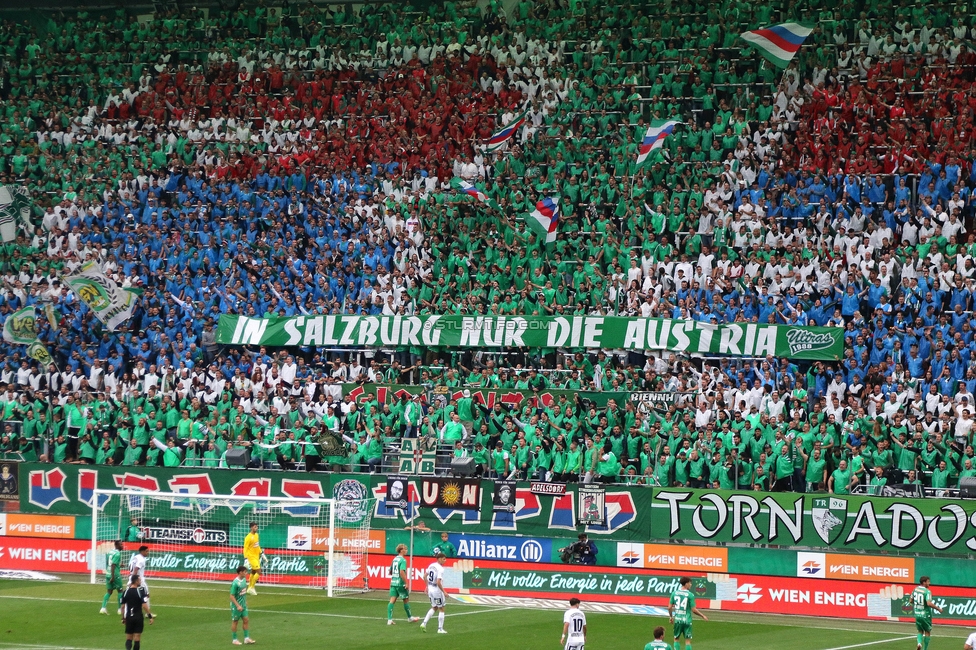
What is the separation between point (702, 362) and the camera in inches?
1556

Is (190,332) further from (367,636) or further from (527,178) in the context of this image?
(367,636)

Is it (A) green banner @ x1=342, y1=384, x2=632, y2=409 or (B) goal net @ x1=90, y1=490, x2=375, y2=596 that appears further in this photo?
(A) green banner @ x1=342, y1=384, x2=632, y2=409

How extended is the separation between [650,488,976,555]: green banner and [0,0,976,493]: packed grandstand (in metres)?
1.02

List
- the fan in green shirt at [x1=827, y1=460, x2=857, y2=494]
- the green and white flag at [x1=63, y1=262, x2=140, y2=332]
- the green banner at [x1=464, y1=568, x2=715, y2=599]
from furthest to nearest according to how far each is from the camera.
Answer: the green and white flag at [x1=63, y1=262, x2=140, y2=332] < the green banner at [x1=464, y1=568, x2=715, y2=599] < the fan in green shirt at [x1=827, y1=460, x2=857, y2=494]

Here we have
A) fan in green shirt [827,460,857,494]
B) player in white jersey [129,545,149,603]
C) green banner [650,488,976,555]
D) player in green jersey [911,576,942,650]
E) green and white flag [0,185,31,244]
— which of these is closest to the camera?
player in white jersey [129,545,149,603]

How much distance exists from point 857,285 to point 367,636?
54.6 feet

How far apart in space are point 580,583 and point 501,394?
272 inches

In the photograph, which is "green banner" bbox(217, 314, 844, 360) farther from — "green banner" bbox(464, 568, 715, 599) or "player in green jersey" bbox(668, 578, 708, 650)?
"player in green jersey" bbox(668, 578, 708, 650)

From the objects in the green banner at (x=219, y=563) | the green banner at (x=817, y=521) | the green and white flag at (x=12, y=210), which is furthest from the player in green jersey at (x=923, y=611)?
the green and white flag at (x=12, y=210)

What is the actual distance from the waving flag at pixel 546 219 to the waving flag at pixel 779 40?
24.6ft

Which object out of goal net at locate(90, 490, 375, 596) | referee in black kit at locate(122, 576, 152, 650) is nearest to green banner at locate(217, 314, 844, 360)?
goal net at locate(90, 490, 375, 596)

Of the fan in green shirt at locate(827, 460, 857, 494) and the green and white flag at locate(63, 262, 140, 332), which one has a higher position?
the green and white flag at locate(63, 262, 140, 332)

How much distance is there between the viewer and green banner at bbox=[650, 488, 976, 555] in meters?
31.5

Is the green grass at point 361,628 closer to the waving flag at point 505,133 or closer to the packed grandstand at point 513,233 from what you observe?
the packed grandstand at point 513,233
